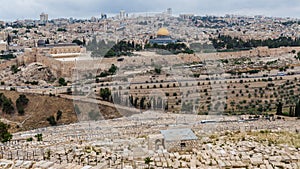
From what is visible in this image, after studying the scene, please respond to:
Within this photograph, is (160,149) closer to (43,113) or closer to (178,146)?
(178,146)

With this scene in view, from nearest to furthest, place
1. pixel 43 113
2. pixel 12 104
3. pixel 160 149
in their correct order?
1. pixel 160 149
2. pixel 43 113
3. pixel 12 104

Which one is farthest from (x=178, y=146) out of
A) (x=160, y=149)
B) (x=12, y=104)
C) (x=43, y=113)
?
(x=12, y=104)

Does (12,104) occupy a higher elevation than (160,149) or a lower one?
higher

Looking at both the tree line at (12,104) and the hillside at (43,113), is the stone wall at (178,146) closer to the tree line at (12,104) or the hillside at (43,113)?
the hillside at (43,113)

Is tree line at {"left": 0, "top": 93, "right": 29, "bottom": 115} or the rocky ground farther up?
tree line at {"left": 0, "top": 93, "right": 29, "bottom": 115}

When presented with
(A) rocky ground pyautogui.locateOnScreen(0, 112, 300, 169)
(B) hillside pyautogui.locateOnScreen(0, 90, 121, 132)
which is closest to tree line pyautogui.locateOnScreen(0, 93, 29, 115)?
(B) hillside pyautogui.locateOnScreen(0, 90, 121, 132)

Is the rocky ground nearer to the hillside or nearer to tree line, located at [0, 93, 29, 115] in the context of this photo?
the hillside

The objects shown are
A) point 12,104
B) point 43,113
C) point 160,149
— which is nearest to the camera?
point 160,149

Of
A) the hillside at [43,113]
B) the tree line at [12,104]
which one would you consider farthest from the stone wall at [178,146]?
the tree line at [12,104]

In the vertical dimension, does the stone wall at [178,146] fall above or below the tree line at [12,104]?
below

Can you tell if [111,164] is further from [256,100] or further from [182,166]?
[256,100]

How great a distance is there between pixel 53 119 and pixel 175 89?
599 cm

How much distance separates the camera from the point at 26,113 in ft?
47.5

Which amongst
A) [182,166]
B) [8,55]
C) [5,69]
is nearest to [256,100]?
[182,166]
